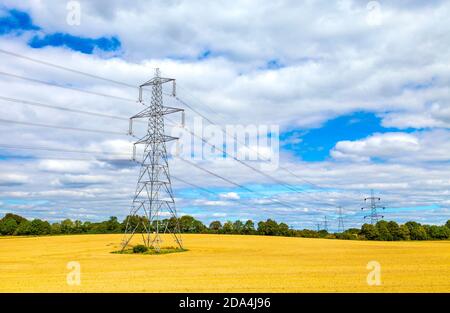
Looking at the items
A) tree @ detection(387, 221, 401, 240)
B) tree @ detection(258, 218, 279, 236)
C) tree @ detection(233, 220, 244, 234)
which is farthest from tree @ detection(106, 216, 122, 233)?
tree @ detection(387, 221, 401, 240)

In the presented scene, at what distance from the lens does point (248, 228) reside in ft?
559

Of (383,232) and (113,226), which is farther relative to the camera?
(113,226)

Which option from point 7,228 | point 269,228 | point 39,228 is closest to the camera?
point 39,228

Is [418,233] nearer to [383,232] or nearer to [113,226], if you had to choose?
[383,232]

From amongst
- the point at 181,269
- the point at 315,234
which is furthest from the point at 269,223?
the point at 181,269

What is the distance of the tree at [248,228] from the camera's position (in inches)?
6477

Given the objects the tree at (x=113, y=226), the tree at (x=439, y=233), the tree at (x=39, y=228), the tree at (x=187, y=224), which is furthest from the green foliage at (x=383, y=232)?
the tree at (x=39, y=228)

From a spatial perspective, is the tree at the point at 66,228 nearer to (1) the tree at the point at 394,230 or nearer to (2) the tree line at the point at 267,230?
(2) the tree line at the point at 267,230

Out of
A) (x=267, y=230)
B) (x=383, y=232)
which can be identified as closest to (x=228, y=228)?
(x=267, y=230)

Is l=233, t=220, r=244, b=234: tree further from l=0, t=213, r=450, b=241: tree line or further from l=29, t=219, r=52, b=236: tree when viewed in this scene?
l=29, t=219, r=52, b=236: tree
